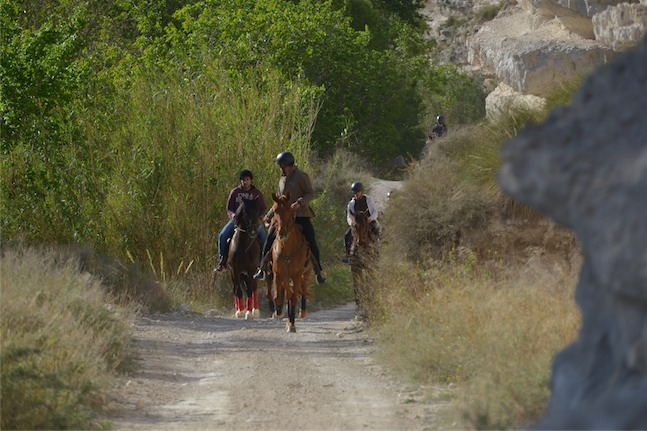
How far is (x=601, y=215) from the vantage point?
4609 millimetres

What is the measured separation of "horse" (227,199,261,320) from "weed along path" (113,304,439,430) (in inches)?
71.5

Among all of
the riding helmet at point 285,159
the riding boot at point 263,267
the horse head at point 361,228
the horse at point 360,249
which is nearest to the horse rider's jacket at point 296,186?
the riding helmet at point 285,159

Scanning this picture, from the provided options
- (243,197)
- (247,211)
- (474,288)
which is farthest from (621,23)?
(474,288)

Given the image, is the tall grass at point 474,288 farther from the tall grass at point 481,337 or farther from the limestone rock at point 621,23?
the limestone rock at point 621,23

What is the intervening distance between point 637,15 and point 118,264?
13.4m

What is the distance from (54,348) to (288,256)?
7750 millimetres

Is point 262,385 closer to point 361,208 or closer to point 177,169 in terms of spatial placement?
point 361,208

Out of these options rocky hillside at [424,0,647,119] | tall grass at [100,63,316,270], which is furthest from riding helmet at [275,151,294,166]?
rocky hillside at [424,0,647,119]

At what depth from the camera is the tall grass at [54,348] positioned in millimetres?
9195

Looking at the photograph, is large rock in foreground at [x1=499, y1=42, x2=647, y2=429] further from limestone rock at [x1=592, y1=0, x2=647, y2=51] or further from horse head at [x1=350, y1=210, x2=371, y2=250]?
limestone rock at [x1=592, y1=0, x2=647, y2=51]

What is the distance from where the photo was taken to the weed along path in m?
10.0

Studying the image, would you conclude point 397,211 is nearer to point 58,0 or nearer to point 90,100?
point 90,100

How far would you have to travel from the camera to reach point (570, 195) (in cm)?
488

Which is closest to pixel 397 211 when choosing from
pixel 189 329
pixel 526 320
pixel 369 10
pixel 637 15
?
pixel 189 329
